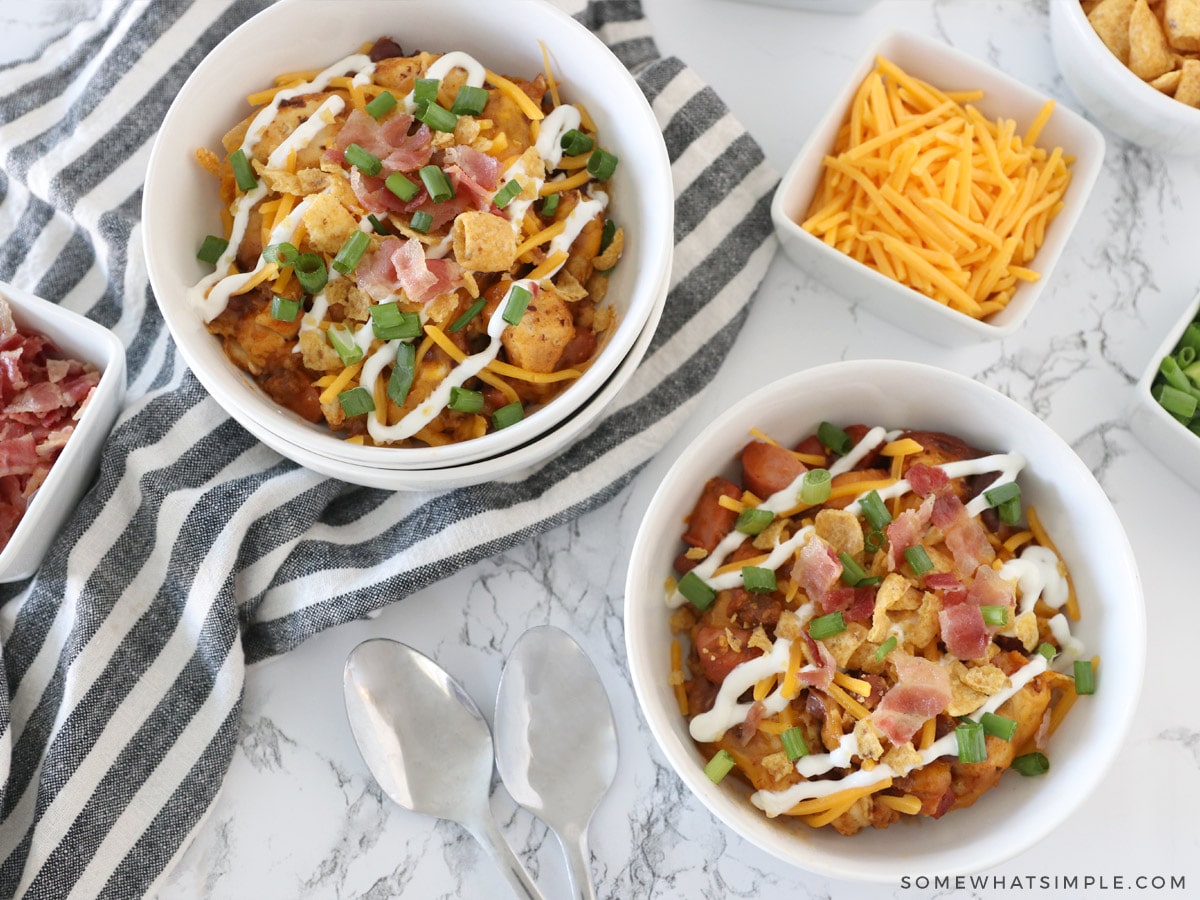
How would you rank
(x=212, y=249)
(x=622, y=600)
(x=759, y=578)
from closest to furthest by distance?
1. (x=759, y=578)
2. (x=212, y=249)
3. (x=622, y=600)

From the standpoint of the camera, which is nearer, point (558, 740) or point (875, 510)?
point (875, 510)

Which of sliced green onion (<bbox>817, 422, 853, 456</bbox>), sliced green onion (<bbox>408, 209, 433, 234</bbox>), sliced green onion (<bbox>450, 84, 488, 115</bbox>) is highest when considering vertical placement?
sliced green onion (<bbox>450, 84, 488, 115</bbox>)

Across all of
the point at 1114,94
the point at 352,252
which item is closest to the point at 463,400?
the point at 352,252

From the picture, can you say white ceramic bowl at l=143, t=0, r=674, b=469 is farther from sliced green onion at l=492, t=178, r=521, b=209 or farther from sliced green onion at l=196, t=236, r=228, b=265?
sliced green onion at l=492, t=178, r=521, b=209

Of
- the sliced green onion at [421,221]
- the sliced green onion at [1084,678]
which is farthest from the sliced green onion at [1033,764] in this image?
the sliced green onion at [421,221]

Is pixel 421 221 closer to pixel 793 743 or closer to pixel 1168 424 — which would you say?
pixel 793 743

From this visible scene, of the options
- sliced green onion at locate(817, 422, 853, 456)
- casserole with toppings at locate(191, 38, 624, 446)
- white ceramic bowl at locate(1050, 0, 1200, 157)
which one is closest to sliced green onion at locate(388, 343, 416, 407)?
casserole with toppings at locate(191, 38, 624, 446)
